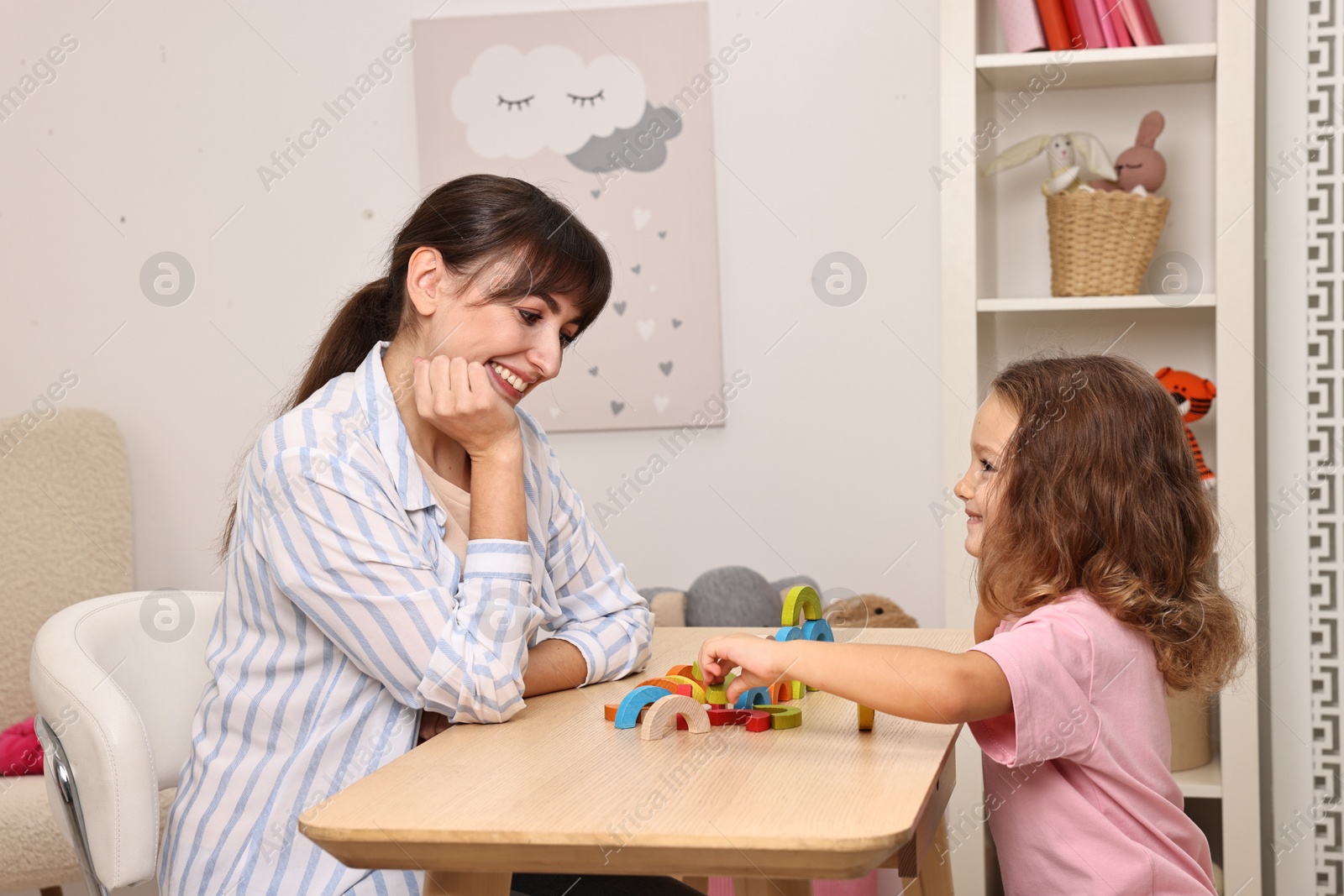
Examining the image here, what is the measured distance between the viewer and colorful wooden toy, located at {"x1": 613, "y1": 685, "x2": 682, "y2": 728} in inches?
41.1

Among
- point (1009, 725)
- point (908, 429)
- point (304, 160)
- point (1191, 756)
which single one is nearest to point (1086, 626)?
point (1009, 725)

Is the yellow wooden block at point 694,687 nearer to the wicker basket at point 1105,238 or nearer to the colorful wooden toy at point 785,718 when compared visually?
the colorful wooden toy at point 785,718

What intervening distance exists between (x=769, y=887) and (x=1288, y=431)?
146 centimetres

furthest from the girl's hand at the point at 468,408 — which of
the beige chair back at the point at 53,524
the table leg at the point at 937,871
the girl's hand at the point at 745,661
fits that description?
the beige chair back at the point at 53,524

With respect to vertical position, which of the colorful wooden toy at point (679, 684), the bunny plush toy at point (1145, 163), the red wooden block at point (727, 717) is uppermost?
the bunny plush toy at point (1145, 163)

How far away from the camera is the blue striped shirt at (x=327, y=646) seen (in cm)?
105

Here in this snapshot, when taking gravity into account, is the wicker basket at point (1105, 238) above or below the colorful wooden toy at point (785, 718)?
above

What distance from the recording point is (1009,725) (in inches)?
39.0

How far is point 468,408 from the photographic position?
1.16m

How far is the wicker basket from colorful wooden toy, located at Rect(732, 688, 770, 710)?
1237 millimetres

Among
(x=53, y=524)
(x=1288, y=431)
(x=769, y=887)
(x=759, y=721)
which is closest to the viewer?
(x=769, y=887)

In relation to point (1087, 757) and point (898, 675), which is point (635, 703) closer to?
point (898, 675)

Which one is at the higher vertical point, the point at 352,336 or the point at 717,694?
the point at 352,336

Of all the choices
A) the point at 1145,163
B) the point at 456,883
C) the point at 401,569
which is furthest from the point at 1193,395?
the point at 456,883
